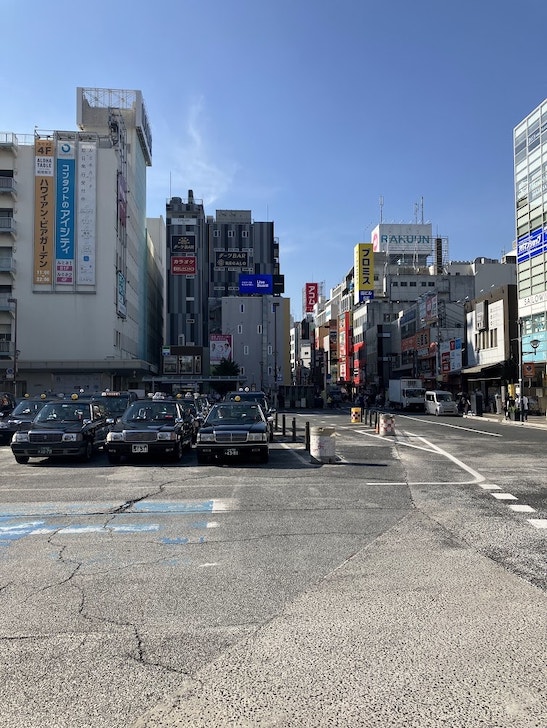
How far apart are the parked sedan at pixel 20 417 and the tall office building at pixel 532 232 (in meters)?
30.4

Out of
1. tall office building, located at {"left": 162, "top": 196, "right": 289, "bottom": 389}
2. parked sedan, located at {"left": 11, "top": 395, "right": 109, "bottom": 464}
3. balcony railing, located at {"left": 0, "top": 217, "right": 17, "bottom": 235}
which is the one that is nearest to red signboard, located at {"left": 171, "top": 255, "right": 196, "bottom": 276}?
tall office building, located at {"left": 162, "top": 196, "right": 289, "bottom": 389}

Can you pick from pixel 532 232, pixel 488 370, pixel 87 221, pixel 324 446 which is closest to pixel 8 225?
pixel 87 221

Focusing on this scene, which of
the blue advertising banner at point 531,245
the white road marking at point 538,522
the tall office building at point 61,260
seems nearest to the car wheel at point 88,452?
the white road marking at point 538,522

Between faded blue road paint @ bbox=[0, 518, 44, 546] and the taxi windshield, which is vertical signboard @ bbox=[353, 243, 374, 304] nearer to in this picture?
the taxi windshield

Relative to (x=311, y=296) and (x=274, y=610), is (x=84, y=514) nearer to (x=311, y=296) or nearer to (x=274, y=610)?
(x=274, y=610)

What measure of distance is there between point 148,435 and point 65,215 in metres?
57.2

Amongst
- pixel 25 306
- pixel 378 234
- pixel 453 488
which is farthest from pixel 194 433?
pixel 378 234

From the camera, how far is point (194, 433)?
19.5 m

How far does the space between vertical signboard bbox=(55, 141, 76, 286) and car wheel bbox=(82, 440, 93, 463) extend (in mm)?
53643

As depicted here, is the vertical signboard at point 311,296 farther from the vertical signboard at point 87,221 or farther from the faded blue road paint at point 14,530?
the faded blue road paint at point 14,530

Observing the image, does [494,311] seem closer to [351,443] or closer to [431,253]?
[351,443]

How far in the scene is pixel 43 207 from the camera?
6506cm

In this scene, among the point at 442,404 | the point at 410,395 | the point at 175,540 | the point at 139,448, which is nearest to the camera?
the point at 175,540

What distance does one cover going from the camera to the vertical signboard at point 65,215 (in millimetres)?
65438
